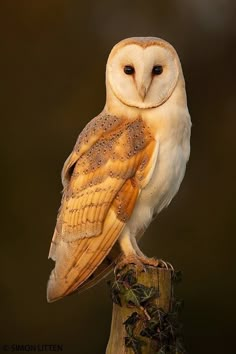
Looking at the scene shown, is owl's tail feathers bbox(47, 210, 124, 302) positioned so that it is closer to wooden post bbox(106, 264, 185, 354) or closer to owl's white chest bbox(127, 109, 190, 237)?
owl's white chest bbox(127, 109, 190, 237)

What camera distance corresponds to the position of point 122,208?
13.8 feet

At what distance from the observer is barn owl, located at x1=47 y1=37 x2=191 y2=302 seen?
4230 millimetres

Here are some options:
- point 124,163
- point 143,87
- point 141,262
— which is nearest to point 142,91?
point 143,87

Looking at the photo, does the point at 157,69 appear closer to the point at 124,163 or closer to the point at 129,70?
the point at 129,70

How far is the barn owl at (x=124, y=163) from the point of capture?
4230 millimetres

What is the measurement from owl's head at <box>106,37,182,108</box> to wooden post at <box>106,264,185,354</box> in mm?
786

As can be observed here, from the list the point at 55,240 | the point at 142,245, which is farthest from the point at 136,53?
the point at 142,245

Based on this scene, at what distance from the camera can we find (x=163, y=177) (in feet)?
14.0

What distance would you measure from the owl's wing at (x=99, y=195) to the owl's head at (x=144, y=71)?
114 millimetres

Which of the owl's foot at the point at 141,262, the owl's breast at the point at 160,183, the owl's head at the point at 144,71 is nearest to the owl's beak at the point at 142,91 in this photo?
the owl's head at the point at 144,71

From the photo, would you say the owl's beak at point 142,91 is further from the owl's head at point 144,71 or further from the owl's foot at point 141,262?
the owl's foot at point 141,262

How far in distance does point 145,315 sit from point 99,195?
0.61 metres

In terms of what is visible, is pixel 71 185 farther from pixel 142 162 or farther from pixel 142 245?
pixel 142 245

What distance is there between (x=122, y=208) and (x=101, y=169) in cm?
21
